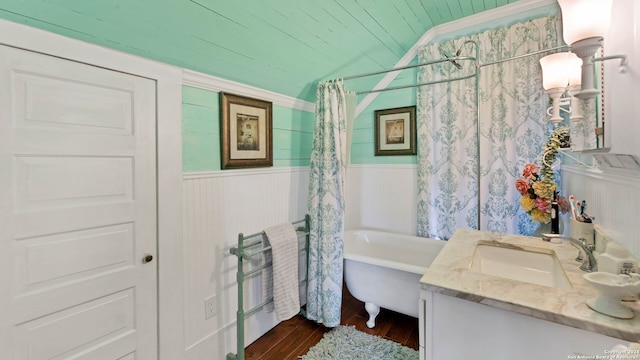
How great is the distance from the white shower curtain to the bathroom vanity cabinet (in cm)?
112

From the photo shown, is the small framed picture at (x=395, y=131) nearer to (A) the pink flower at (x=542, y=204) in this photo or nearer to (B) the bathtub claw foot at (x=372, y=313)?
(A) the pink flower at (x=542, y=204)

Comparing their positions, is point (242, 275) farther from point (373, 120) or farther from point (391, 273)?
point (373, 120)

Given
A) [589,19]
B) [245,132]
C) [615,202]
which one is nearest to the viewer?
[589,19]

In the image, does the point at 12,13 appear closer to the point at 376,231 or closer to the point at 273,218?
the point at 273,218

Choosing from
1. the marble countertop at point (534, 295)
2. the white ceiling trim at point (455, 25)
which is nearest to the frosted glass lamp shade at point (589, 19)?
the marble countertop at point (534, 295)

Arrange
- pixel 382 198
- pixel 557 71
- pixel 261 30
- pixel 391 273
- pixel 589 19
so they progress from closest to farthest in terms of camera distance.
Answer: pixel 589 19
pixel 557 71
pixel 261 30
pixel 391 273
pixel 382 198

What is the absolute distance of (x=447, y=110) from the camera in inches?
102

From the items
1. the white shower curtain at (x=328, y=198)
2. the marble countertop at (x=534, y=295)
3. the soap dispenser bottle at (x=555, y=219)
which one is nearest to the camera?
the marble countertop at (x=534, y=295)

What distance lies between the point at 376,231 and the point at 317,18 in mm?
2113

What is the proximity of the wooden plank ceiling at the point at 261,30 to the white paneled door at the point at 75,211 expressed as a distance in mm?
176

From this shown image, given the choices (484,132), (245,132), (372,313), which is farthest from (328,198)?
(484,132)

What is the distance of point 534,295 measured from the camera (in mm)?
934

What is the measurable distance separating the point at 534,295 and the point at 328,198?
1.45m

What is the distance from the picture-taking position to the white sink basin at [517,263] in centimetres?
133
